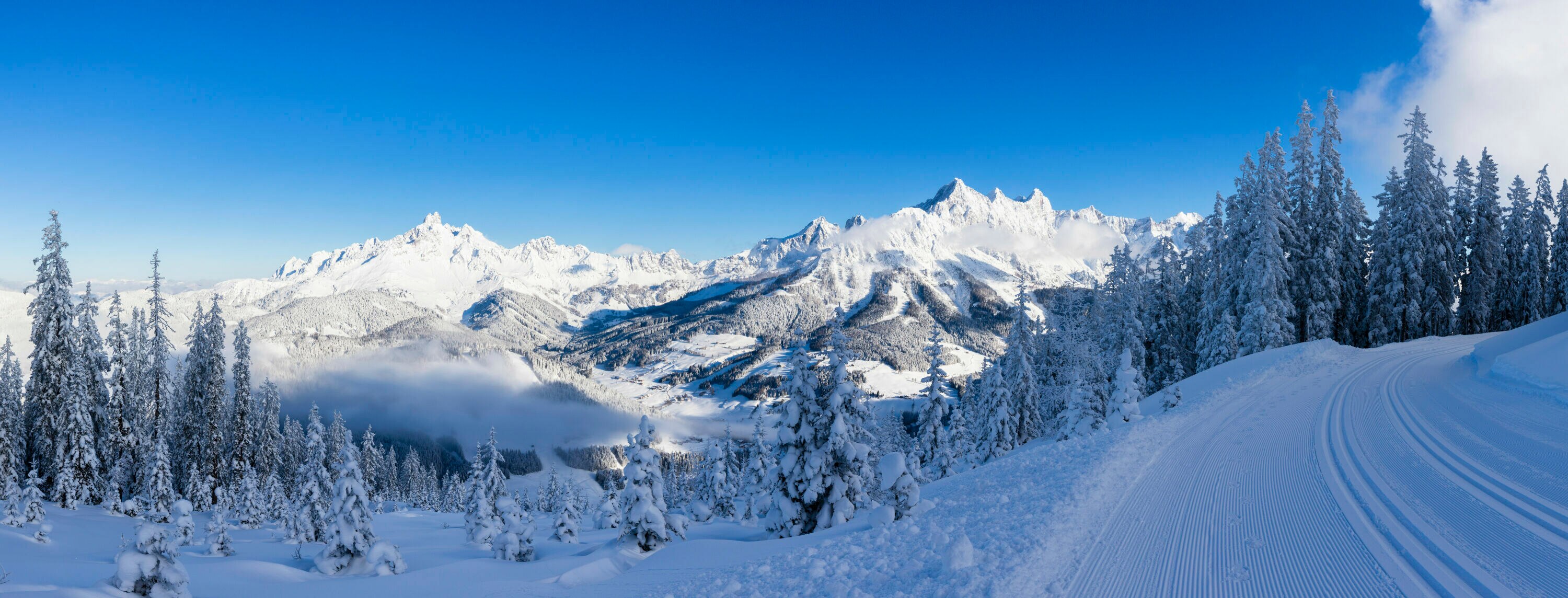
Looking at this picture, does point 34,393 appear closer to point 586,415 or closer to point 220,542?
point 220,542

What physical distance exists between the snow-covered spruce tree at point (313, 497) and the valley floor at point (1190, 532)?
7.82 metres

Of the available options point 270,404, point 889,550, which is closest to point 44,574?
point 889,550

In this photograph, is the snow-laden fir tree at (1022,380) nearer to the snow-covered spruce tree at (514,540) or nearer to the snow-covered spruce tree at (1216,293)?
the snow-covered spruce tree at (1216,293)

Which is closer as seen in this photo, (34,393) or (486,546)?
(486,546)

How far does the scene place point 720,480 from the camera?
42.2m

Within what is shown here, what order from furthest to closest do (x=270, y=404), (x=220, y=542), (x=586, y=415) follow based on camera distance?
1. (x=586, y=415)
2. (x=270, y=404)
3. (x=220, y=542)

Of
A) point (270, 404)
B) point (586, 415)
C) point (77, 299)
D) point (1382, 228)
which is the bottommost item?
point (586, 415)

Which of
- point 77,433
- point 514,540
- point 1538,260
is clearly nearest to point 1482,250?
point 1538,260

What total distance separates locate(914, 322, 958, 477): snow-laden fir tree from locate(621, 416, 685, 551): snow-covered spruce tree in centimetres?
2025

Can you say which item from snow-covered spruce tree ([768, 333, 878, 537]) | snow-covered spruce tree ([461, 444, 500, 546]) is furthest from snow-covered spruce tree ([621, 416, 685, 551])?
snow-covered spruce tree ([461, 444, 500, 546])

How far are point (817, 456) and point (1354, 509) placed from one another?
879 centimetres

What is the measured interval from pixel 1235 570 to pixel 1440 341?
39505 mm

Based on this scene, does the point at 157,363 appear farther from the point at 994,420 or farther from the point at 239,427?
the point at 994,420

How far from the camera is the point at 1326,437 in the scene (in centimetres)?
1070
